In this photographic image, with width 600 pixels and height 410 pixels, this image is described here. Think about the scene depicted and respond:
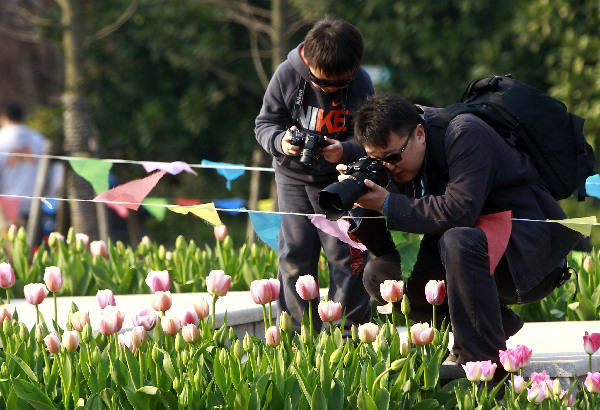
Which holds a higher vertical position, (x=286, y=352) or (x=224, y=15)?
(x=224, y=15)

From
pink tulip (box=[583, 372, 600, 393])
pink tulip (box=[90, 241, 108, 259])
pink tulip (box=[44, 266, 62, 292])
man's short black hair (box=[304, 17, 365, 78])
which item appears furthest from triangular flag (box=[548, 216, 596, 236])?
pink tulip (box=[90, 241, 108, 259])

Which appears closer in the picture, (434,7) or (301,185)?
(301,185)

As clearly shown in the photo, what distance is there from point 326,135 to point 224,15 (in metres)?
6.95

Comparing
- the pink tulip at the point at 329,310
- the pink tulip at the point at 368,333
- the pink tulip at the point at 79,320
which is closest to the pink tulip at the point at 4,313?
the pink tulip at the point at 79,320

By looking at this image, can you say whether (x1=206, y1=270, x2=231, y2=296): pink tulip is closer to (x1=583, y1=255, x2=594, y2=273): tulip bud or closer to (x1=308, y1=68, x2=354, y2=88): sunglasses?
(x1=308, y1=68, x2=354, y2=88): sunglasses

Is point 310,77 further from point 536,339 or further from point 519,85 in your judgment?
point 536,339

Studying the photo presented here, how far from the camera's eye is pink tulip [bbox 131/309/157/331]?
3.01m

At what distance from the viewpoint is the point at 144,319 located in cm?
302

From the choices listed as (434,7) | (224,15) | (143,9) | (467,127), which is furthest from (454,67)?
(467,127)

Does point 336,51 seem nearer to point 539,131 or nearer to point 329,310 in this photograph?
point 539,131

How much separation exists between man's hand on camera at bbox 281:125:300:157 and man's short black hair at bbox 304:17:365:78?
0.85ft

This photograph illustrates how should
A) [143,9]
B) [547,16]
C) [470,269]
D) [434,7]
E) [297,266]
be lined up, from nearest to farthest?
1. [470,269]
2. [297,266]
3. [547,16]
4. [434,7]
5. [143,9]

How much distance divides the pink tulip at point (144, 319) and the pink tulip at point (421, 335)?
2.54 ft

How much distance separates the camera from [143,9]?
11.6 metres
